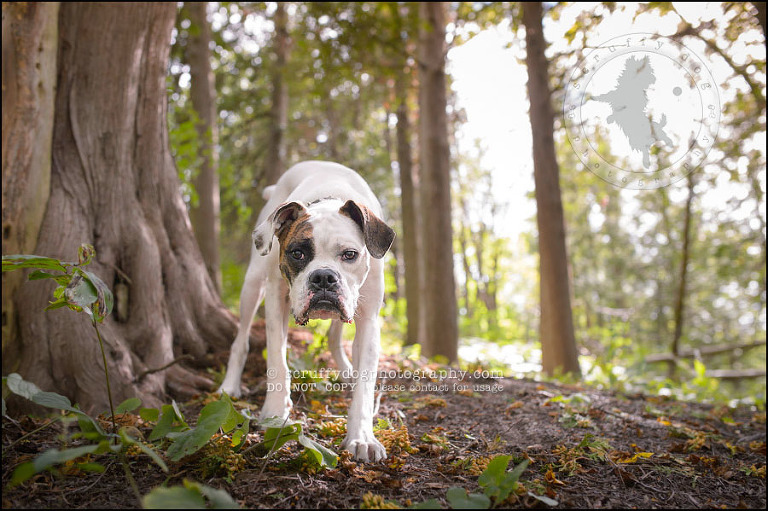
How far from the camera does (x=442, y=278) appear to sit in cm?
831

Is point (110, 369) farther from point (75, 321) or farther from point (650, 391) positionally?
point (650, 391)

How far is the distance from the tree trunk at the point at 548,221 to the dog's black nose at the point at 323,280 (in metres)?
5.86

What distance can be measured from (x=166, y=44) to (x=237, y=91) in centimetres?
903

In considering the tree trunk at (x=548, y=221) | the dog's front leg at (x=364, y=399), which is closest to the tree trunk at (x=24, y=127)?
the dog's front leg at (x=364, y=399)

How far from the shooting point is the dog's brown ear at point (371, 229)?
321cm

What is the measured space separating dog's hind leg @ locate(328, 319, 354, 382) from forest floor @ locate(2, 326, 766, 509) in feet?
0.90

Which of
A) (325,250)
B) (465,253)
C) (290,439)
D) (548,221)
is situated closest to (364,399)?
(290,439)

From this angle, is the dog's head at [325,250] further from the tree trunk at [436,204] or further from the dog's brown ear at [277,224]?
the tree trunk at [436,204]

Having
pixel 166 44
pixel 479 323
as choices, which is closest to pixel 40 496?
pixel 166 44

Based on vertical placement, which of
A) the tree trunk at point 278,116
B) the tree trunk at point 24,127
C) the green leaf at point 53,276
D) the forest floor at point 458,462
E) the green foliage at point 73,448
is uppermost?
the tree trunk at point 278,116

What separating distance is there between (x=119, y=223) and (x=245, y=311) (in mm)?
1319

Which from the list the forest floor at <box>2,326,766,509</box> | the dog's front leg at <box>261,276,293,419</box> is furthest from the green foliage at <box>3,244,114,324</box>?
the dog's front leg at <box>261,276,293,419</box>

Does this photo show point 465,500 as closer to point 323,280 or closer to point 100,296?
point 323,280

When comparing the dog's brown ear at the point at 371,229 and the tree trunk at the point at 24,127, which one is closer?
the dog's brown ear at the point at 371,229
